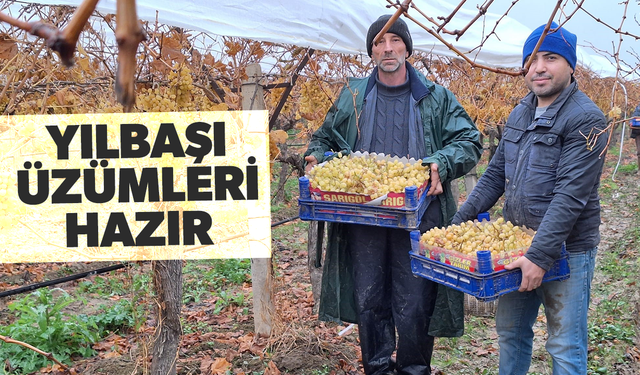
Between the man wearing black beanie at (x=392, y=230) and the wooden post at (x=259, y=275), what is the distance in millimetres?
581

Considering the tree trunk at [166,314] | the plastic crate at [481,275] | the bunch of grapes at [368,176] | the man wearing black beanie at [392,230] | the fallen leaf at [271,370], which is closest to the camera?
the plastic crate at [481,275]

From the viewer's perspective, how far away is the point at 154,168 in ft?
9.75

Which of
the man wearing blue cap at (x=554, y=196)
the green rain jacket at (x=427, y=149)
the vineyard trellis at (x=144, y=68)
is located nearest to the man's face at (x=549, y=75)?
the man wearing blue cap at (x=554, y=196)

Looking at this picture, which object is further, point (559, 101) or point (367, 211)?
point (367, 211)

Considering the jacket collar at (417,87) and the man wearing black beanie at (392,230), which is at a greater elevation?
the jacket collar at (417,87)

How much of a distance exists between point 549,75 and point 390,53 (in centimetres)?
86

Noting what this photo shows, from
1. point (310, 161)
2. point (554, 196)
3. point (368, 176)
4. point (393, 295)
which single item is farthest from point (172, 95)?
point (554, 196)

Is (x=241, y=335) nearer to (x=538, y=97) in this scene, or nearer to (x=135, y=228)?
(x=135, y=228)

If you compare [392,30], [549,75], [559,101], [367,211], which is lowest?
[367,211]

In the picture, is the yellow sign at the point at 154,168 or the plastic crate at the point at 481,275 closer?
the plastic crate at the point at 481,275

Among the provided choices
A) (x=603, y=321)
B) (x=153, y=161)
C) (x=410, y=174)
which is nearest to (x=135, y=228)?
(x=153, y=161)

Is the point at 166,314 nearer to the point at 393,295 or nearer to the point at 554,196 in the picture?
the point at 393,295

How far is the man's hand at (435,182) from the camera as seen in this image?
275 centimetres

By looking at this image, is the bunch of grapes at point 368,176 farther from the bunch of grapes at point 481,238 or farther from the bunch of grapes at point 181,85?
the bunch of grapes at point 181,85
